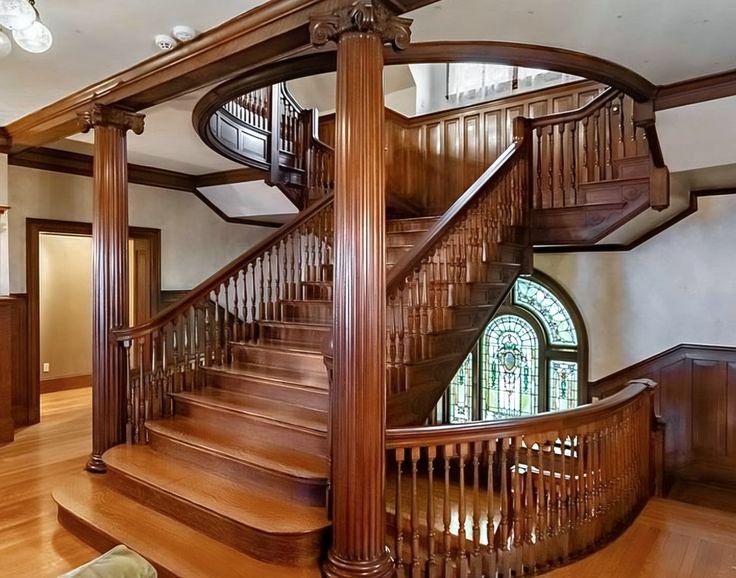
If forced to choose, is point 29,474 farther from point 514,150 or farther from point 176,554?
point 514,150

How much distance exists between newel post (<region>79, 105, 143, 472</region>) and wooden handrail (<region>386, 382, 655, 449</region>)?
2.28 meters

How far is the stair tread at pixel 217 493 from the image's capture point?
254 cm

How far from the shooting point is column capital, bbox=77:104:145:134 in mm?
3566

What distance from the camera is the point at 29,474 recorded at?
3.88 meters

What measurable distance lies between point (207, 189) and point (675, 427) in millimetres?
5875

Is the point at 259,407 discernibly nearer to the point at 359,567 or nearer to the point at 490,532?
the point at 359,567

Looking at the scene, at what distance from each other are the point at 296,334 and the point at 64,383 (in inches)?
171

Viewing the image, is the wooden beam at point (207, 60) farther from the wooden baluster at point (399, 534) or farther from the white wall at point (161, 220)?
the wooden baluster at point (399, 534)

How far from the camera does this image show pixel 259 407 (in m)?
3.52

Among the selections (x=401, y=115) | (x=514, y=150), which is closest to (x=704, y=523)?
(x=514, y=150)

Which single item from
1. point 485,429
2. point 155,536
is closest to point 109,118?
point 155,536

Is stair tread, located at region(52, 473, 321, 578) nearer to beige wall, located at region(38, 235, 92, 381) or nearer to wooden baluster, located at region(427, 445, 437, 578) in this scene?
wooden baluster, located at region(427, 445, 437, 578)

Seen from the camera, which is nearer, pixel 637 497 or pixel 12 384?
pixel 637 497

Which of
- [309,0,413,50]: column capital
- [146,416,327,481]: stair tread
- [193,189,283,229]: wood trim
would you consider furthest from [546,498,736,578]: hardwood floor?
[193,189,283,229]: wood trim
